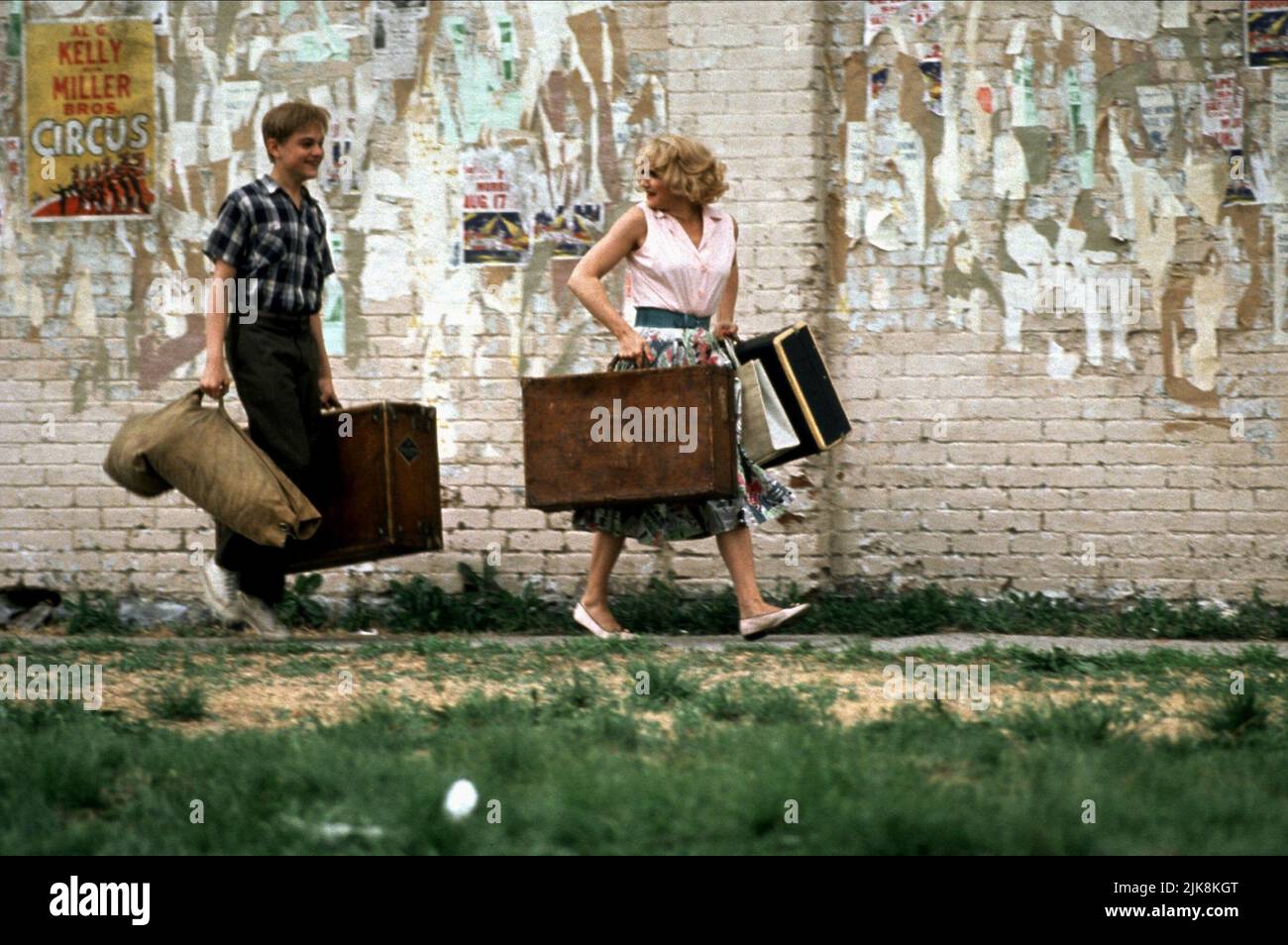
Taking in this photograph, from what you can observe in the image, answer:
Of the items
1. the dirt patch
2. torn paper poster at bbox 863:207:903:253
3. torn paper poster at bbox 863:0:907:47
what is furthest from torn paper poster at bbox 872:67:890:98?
the dirt patch

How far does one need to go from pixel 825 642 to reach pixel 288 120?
2809 millimetres

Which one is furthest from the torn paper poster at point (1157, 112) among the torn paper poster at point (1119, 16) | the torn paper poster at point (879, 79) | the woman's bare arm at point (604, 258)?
the woman's bare arm at point (604, 258)

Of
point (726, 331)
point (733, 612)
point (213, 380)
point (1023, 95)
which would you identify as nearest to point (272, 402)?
point (213, 380)

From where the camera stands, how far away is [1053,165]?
7387 millimetres

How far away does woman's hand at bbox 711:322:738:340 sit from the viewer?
6750 mm

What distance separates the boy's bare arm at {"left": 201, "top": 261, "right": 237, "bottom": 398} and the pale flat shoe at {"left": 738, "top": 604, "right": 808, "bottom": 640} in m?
2.13

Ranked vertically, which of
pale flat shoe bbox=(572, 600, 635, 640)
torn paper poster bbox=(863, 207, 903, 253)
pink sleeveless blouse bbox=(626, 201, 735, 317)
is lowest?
pale flat shoe bbox=(572, 600, 635, 640)

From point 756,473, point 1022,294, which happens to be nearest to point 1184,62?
point 1022,294

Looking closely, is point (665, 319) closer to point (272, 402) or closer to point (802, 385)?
point (802, 385)

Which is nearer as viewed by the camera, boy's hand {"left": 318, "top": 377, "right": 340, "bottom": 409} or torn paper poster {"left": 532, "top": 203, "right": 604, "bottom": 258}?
boy's hand {"left": 318, "top": 377, "right": 340, "bottom": 409}

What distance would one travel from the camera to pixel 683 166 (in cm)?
655

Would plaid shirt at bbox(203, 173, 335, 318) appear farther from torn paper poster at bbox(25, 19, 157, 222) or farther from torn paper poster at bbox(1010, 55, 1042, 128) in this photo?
torn paper poster at bbox(1010, 55, 1042, 128)
